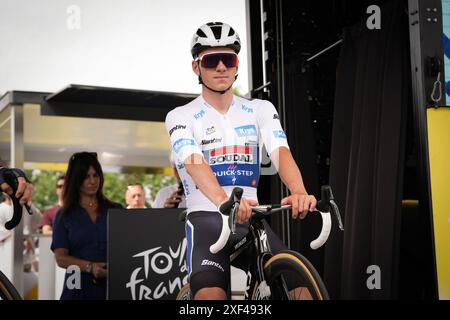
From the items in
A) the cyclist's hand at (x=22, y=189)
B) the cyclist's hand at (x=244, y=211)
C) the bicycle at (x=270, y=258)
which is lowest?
the bicycle at (x=270, y=258)

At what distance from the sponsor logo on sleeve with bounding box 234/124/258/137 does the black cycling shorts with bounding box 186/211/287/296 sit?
417mm

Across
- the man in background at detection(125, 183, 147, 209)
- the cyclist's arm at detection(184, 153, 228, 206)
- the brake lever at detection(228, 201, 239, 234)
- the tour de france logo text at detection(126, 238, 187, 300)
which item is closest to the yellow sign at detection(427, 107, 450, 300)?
the cyclist's arm at detection(184, 153, 228, 206)

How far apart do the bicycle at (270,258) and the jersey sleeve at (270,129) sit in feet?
1.45

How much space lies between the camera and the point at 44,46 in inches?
992

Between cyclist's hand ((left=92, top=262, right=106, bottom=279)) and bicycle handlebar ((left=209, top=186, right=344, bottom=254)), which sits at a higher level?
bicycle handlebar ((left=209, top=186, right=344, bottom=254))

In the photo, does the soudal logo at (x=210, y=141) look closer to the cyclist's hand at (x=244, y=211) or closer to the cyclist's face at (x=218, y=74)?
the cyclist's face at (x=218, y=74)

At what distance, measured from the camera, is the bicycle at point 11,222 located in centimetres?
343

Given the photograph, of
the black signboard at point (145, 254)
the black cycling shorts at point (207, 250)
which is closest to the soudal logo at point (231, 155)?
the black cycling shorts at point (207, 250)

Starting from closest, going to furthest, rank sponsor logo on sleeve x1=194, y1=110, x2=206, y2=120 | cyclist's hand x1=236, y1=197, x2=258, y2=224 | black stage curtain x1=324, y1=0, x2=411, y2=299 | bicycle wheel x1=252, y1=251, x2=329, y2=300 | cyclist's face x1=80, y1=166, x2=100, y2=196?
bicycle wheel x1=252, y1=251, x2=329, y2=300
cyclist's hand x1=236, y1=197, x2=258, y2=224
sponsor logo on sleeve x1=194, y1=110, x2=206, y2=120
black stage curtain x1=324, y1=0, x2=411, y2=299
cyclist's face x1=80, y1=166, x2=100, y2=196

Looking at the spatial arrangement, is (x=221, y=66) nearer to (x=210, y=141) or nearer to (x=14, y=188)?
(x=210, y=141)

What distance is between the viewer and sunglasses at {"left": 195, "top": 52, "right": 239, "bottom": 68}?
3.66m

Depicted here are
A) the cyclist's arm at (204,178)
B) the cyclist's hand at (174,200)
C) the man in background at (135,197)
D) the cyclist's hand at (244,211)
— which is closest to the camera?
the cyclist's hand at (244,211)

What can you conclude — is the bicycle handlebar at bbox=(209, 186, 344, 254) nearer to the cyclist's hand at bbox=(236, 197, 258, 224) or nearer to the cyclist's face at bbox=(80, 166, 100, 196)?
the cyclist's hand at bbox=(236, 197, 258, 224)
